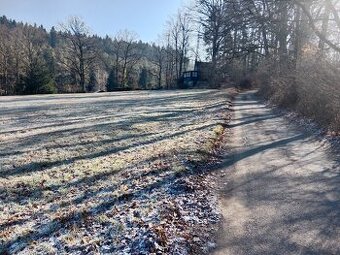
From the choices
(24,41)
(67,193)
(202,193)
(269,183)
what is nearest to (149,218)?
(202,193)

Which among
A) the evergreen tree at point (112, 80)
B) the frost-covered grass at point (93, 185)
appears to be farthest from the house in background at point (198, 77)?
the frost-covered grass at point (93, 185)

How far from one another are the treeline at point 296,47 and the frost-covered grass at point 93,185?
4.94m

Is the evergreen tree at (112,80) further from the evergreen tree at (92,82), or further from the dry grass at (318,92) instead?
the dry grass at (318,92)

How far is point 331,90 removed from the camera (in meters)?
13.1

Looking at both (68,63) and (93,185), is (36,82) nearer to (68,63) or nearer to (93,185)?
(68,63)

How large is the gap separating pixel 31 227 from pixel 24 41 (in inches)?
2633

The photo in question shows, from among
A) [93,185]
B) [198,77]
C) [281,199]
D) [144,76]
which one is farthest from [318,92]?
[144,76]

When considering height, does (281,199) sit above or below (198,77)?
below

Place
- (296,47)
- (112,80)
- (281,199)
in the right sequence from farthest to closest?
(112,80) < (296,47) < (281,199)

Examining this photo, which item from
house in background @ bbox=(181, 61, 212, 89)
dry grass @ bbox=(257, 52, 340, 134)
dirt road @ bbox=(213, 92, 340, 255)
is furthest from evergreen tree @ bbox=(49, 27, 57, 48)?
dirt road @ bbox=(213, 92, 340, 255)

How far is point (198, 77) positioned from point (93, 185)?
61700 mm

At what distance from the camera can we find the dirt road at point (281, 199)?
15.9ft

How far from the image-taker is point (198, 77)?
221ft

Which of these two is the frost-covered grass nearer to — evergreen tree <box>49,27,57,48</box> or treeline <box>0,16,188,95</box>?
treeline <box>0,16,188,95</box>
